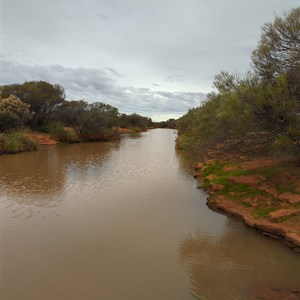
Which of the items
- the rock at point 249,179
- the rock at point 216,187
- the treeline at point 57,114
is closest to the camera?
the rock at point 249,179

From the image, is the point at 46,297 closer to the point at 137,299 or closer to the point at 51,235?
the point at 137,299

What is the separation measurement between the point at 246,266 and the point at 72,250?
176 inches

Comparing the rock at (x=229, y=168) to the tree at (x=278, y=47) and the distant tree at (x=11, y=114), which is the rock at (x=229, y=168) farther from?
the distant tree at (x=11, y=114)

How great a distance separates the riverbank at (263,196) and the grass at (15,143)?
62.3 feet

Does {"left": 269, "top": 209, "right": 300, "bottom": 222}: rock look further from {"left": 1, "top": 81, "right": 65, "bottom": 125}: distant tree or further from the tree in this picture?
{"left": 1, "top": 81, "right": 65, "bottom": 125}: distant tree

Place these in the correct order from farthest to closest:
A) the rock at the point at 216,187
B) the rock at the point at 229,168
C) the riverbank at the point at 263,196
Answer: the rock at the point at 229,168 < the rock at the point at 216,187 < the riverbank at the point at 263,196

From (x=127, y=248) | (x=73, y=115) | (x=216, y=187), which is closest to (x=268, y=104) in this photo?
(x=216, y=187)

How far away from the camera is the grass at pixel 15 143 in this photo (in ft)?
90.7

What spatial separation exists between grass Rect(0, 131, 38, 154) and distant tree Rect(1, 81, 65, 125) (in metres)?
14.1

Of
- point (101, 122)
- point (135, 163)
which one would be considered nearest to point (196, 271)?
point (135, 163)

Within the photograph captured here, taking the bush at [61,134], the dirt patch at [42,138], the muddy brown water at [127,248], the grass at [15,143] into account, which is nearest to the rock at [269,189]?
the muddy brown water at [127,248]

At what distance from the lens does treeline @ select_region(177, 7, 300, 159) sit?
10938 millimetres

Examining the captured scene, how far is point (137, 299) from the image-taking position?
6.32 meters

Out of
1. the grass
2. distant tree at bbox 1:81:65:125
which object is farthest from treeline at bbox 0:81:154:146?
the grass
